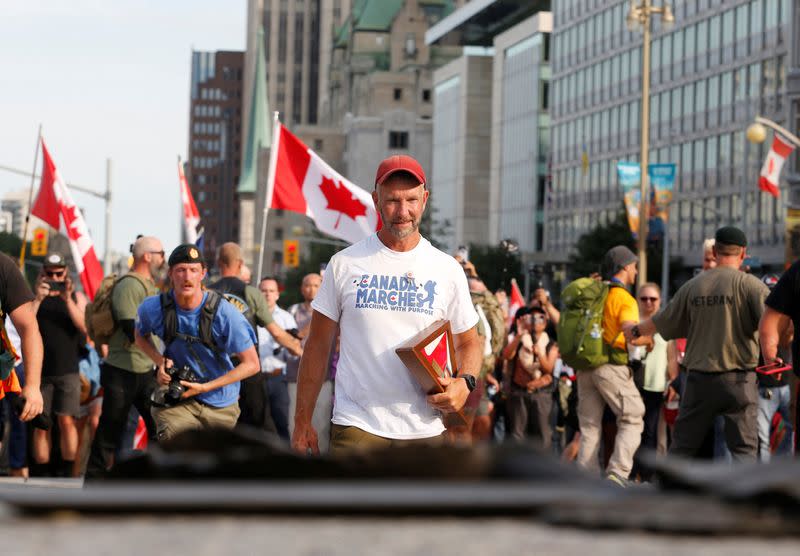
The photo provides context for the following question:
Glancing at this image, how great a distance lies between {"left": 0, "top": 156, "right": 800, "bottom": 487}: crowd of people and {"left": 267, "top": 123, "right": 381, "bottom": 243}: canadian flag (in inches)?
43.4

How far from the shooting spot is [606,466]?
1184 centimetres

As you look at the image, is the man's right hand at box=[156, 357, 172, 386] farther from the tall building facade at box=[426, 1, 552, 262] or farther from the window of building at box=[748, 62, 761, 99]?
the tall building facade at box=[426, 1, 552, 262]

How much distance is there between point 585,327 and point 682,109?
2565 inches

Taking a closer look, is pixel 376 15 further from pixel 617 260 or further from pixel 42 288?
pixel 617 260

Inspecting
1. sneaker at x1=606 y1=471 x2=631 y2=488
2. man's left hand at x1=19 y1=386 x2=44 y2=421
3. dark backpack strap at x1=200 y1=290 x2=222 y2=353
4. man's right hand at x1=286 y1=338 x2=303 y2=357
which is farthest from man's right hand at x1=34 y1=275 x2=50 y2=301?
sneaker at x1=606 y1=471 x2=631 y2=488

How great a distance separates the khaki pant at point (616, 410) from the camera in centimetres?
1109

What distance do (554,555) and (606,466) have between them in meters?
10.8

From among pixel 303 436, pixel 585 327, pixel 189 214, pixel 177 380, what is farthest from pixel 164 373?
pixel 189 214

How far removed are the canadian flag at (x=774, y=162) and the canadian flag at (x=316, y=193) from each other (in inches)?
758

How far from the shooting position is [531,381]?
1445 cm

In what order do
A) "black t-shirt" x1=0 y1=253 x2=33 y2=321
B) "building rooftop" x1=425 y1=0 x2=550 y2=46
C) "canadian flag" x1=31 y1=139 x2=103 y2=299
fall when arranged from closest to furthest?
"black t-shirt" x1=0 y1=253 x2=33 y2=321
"canadian flag" x1=31 y1=139 x2=103 y2=299
"building rooftop" x1=425 y1=0 x2=550 y2=46

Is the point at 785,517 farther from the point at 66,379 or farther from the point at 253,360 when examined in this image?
the point at 66,379

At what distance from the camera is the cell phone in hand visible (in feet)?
38.7

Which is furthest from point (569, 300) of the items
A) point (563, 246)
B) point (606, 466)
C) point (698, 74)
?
point (563, 246)
